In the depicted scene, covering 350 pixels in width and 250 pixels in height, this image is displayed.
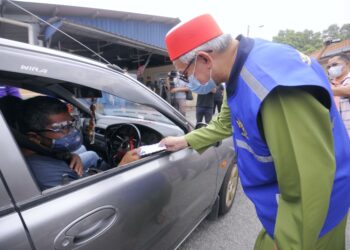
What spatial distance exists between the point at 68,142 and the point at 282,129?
1.40m

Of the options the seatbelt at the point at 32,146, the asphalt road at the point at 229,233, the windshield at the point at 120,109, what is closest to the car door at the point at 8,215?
the seatbelt at the point at 32,146

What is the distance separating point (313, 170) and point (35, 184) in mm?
1116

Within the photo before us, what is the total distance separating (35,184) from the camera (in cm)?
115

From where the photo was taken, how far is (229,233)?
2680mm

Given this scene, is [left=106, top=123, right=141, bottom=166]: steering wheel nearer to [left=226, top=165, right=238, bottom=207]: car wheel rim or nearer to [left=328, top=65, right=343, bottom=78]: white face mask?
[left=226, top=165, right=238, bottom=207]: car wheel rim

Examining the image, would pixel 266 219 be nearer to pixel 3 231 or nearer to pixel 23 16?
pixel 3 231

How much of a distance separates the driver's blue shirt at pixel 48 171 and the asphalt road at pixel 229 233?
1438 mm

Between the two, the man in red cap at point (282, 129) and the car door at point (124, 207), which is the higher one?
the man in red cap at point (282, 129)

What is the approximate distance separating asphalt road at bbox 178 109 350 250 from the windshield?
119cm

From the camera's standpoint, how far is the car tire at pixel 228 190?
2.76 metres

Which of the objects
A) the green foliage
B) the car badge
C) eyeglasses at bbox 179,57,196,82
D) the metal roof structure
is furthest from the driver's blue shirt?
the green foliage

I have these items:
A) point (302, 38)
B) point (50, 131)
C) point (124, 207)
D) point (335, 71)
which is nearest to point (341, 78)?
point (335, 71)

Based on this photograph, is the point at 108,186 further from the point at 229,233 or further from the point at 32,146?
the point at 229,233

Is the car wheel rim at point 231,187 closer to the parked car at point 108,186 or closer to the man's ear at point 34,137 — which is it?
the parked car at point 108,186
